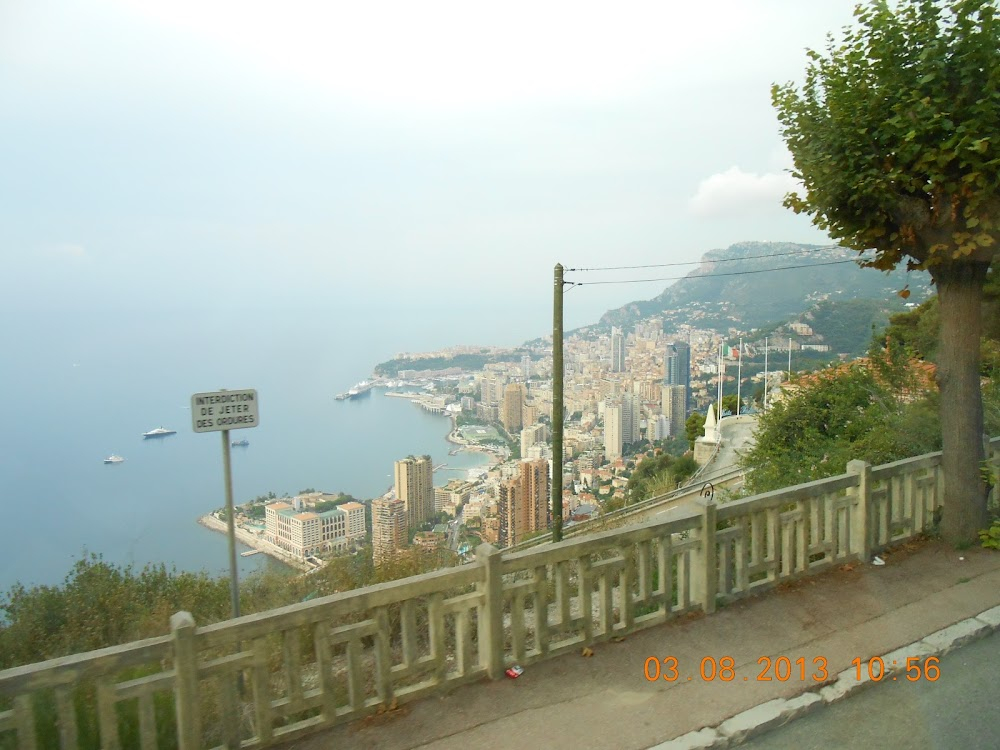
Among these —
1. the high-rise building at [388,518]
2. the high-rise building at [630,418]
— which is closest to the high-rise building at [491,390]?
the high-rise building at [630,418]

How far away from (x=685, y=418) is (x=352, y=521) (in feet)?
122

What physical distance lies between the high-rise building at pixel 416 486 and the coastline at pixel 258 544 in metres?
4.65

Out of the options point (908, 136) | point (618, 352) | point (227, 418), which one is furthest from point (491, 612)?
point (618, 352)

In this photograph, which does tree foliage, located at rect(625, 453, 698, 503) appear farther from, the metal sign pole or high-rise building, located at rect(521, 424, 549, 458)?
the metal sign pole

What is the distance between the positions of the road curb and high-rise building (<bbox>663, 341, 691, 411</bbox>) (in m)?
44.4

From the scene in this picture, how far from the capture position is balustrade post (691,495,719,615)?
18.2 ft

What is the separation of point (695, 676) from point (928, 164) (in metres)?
4.97

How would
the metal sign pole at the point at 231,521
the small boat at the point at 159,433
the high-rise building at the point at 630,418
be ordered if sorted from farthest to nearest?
1. the high-rise building at the point at 630,418
2. the small boat at the point at 159,433
3. the metal sign pole at the point at 231,521

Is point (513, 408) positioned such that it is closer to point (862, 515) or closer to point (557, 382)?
point (557, 382)

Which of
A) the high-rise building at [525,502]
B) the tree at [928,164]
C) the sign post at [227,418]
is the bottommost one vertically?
the high-rise building at [525,502]

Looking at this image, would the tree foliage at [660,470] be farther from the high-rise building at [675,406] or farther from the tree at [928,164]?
the tree at [928,164]

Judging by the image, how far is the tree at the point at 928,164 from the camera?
6066 mm

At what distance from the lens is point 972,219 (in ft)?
20.1

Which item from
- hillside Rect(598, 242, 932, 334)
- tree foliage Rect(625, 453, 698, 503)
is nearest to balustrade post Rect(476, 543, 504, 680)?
tree foliage Rect(625, 453, 698, 503)
